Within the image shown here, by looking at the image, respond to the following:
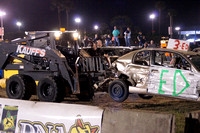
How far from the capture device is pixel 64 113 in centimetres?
487

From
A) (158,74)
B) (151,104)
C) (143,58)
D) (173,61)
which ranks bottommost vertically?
(151,104)

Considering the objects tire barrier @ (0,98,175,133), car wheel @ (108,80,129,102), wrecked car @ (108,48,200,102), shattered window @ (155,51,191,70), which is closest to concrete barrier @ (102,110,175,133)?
tire barrier @ (0,98,175,133)

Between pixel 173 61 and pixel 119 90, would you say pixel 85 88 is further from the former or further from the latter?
pixel 173 61

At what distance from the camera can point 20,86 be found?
9.68 metres

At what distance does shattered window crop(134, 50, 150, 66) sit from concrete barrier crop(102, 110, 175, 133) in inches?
191

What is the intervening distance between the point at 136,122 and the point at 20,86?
248 inches

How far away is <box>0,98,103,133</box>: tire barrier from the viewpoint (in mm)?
4629

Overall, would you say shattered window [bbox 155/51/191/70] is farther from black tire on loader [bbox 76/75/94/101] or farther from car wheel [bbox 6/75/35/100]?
car wheel [bbox 6/75/35/100]

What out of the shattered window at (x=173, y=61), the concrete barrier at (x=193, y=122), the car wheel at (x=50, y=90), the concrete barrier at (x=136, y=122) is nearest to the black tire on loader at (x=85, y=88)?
the car wheel at (x=50, y=90)

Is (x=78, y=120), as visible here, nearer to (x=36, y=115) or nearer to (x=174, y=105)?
(x=36, y=115)

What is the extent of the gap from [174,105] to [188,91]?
143cm

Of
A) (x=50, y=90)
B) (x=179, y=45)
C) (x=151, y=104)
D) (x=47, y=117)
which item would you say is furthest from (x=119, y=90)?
(x=47, y=117)

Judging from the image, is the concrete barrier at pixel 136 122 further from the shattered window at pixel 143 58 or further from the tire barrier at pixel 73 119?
the shattered window at pixel 143 58

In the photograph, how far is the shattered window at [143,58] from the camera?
360 inches
